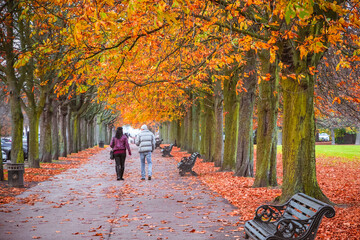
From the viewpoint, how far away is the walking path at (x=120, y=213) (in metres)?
7.13

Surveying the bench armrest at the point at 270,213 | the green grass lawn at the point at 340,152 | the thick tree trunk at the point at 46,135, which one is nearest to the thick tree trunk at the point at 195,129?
the green grass lawn at the point at 340,152

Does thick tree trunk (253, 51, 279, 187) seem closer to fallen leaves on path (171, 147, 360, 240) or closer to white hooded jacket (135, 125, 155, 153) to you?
fallen leaves on path (171, 147, 360, 240)

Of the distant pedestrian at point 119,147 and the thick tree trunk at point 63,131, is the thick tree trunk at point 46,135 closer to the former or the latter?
the thick tree trunk at point 63,131

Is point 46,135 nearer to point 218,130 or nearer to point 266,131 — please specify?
point 218,130

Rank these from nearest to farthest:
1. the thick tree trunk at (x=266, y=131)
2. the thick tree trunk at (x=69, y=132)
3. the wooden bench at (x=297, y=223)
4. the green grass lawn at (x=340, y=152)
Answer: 1. the wooden bench at (x=297, y=223)
2. the thick tree trunk at (x=266, y=131)
3. the green grass lawn at (x=340, y=152)
4. the thick tree trunk at (x=69, y=132)

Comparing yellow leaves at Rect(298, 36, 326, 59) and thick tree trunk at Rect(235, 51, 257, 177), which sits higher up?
yellow leaves at Rect(298, 36, 326, 59)

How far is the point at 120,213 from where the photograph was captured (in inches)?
354

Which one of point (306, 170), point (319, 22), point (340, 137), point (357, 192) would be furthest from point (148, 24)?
point (340, 137)

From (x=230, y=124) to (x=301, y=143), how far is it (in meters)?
9.87

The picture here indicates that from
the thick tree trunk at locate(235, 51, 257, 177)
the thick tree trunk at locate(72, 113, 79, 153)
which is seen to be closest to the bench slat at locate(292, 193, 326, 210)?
the thick tree trunk at locate(235, 51, 257, 177)

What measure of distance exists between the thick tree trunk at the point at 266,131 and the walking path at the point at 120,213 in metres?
1.89

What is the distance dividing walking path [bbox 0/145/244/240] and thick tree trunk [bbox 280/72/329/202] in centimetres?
159

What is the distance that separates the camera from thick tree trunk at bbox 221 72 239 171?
19.1 m

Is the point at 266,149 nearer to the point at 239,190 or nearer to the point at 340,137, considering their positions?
the point at 239,190
